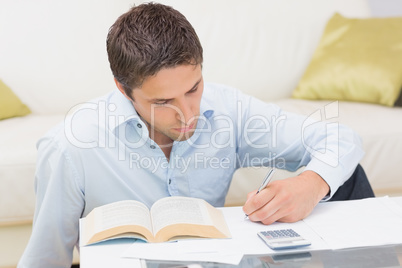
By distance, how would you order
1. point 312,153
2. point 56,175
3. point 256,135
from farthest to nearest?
point 256,135, point 312,153, point 56,175

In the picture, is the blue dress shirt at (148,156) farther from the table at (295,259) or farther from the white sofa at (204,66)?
the white sofa at (204,66)

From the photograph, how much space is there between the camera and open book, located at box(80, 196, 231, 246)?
103 cm

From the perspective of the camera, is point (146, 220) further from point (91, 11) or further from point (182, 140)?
point (91, 11)

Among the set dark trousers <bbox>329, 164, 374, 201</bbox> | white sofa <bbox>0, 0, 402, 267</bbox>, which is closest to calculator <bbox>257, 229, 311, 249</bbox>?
dark trousers <bbox>329, 164, 374, 201</bbox>

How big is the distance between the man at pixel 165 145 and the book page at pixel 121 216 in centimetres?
21

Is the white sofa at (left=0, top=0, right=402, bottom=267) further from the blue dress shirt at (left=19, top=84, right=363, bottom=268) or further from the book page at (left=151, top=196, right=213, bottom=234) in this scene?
the book page at (left=151, top=196, right=213, bottom=234)

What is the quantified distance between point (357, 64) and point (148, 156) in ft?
4.26

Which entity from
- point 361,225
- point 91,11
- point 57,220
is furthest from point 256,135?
point 91,11

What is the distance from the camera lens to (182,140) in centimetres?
137

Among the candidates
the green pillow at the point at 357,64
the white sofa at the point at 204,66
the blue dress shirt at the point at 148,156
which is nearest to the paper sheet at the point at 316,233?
the blue dress shirt at the point at 148,156

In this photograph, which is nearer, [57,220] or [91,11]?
[57,220]

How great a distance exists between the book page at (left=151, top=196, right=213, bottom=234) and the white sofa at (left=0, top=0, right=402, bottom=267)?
0.76 meters

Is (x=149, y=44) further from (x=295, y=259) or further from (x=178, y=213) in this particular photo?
Result: (x=295, y=259)

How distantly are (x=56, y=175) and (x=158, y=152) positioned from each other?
248mm
